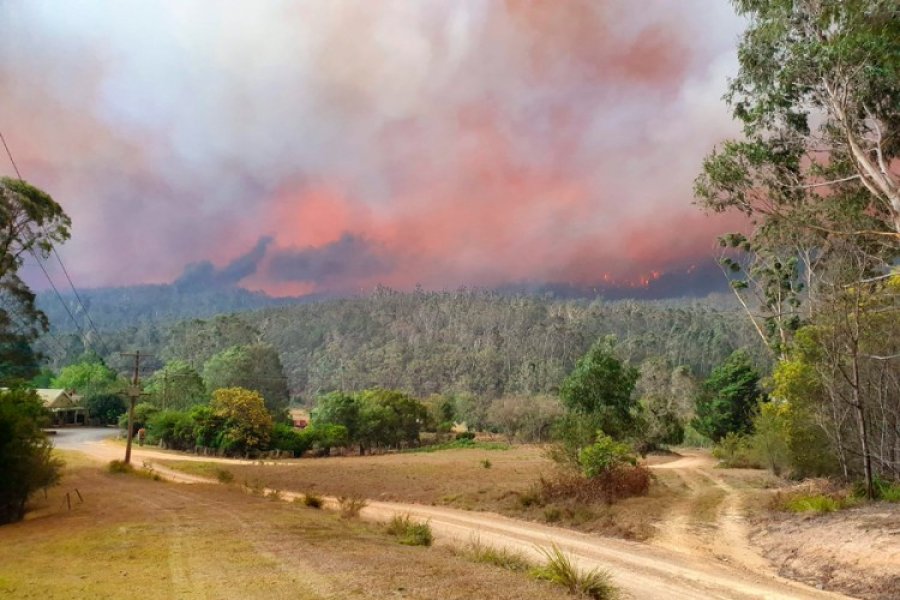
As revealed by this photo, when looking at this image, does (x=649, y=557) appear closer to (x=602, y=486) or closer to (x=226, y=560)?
(x=602, y=486)

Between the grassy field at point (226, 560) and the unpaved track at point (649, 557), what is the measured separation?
3.77 meters

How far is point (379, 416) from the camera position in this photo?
71.0 m

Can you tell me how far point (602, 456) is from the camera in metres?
24.3

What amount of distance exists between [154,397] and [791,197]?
80.1m

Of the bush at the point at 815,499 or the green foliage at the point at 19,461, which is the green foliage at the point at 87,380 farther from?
the bush at the point at 815,499

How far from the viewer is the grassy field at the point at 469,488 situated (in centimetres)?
2173

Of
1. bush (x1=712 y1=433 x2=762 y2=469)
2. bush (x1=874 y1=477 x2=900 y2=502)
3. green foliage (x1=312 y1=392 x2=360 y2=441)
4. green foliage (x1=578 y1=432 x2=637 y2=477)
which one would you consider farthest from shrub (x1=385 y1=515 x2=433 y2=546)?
green foliage (x1=312 y1=392 x2=360 y2=441)

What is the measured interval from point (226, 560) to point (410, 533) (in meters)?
6.11

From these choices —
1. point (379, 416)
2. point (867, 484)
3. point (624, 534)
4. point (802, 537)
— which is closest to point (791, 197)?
point (867, 484)

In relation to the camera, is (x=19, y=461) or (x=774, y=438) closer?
(x=19, y=461)

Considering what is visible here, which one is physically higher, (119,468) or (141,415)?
(141,415)

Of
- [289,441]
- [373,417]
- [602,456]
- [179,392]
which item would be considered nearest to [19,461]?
[602,456]

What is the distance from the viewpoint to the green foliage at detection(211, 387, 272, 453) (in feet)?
192

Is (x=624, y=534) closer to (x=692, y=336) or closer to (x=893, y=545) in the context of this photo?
(x=893, y=545)
